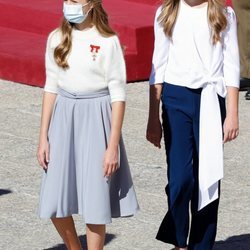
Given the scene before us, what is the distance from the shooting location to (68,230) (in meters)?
6.07

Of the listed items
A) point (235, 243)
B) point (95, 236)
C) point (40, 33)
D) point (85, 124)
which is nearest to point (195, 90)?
point (85, 124)

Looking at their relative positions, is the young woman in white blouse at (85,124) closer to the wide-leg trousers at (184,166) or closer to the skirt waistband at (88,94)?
the skirt waistband at (88,94)

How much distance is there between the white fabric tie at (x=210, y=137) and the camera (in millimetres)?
5996

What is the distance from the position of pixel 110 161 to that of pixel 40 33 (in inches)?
259

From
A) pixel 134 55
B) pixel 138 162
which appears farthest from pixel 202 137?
pixel 134 55

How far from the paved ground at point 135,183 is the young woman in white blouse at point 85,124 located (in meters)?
0.89

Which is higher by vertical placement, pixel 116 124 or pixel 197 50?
pixel 197 50

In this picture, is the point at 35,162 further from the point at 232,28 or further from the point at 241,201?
the point at 232,28

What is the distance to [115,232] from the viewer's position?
706 cm

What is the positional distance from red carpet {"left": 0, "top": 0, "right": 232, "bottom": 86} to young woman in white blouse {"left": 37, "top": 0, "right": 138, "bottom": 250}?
4.97 metres

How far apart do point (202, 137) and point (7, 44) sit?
604cm

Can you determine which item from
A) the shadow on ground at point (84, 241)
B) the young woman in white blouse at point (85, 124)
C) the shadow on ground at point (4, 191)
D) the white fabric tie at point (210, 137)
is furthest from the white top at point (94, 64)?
the shadow on ground at point (4, 191)

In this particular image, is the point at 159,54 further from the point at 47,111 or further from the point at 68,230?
the point at 68,230

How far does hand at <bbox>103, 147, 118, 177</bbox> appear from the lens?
5789 millimetres
